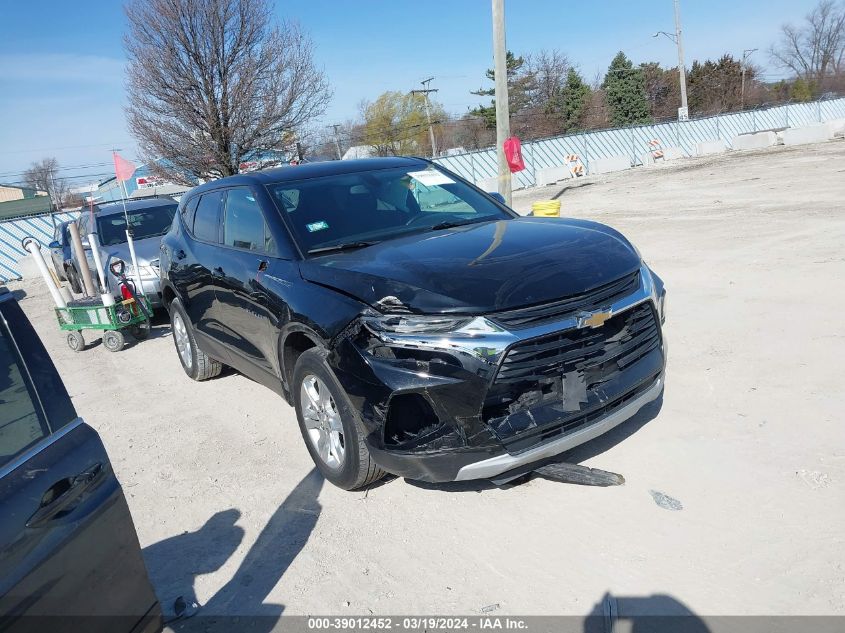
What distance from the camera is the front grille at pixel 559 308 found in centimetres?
303

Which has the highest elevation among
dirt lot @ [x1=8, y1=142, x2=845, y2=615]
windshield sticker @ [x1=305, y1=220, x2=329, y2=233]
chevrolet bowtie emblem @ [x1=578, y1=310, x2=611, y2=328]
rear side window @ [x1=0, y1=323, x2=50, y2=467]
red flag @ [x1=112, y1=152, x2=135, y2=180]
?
red flag @ [x1=112, y1=152, x2=135, y2=180]

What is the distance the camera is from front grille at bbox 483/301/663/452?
3.02 m

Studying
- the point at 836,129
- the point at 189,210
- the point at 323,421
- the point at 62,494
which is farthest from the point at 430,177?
the point at 836,129

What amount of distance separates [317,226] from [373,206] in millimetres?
487

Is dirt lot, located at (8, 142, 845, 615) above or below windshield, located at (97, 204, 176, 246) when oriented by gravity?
below

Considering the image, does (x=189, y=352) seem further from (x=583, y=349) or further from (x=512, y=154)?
(x=512, y=154)

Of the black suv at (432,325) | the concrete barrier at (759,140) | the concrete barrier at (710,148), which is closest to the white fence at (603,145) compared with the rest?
the concrete barrier at (710,148)

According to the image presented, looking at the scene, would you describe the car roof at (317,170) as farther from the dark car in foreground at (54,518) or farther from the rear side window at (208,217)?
the dark car in foreground at (54,518)

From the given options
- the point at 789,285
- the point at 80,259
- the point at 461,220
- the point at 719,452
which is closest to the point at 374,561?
the point at 719,452

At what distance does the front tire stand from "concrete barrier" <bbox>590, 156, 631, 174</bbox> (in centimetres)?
2701

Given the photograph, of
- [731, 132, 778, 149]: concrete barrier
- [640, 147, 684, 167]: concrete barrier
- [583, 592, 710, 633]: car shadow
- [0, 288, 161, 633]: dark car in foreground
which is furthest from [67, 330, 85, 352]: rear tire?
[731, 132, 778, 149]: concrete barrier

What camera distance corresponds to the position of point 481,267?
3.34 meters

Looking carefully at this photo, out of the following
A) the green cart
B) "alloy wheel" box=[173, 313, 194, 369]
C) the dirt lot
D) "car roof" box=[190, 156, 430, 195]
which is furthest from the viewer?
the green cart

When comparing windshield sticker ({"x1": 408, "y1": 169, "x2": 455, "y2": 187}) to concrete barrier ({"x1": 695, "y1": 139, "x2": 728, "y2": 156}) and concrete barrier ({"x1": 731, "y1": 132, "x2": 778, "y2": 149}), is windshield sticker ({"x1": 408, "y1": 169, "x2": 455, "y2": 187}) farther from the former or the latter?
concrete barrier ({"x1": 731, "y1": 132, "x2": 778, "y2": 149})
